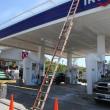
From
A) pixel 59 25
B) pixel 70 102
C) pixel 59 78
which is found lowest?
pixel 70 102

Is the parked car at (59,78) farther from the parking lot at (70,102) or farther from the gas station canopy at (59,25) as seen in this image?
the parking lot at (70,102)

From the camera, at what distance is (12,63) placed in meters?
62.4

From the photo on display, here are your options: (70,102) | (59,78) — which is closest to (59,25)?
(70,102)

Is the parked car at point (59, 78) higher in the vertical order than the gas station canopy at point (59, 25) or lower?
lower

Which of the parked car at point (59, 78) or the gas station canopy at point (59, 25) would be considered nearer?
the gas station canopy at point (59, 25)

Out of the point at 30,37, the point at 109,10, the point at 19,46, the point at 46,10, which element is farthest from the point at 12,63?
the point at 109,10

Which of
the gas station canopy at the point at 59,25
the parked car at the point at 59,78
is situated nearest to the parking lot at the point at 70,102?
the gas station canopy at the point at 59,25

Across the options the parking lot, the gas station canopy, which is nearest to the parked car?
the gas station canopy

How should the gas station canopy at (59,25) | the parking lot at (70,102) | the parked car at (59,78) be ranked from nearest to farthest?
the parking lot at (70,102)
the gas station canopy at (59,25)
the parked car at (59,78)

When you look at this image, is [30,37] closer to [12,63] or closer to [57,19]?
[57,19]

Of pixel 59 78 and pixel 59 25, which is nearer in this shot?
pixel 59 25

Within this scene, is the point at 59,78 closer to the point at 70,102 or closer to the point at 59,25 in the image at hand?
the point at 59,25

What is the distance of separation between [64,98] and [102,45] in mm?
5179

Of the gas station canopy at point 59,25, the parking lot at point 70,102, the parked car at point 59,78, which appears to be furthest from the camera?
the parked car at point 59,78
